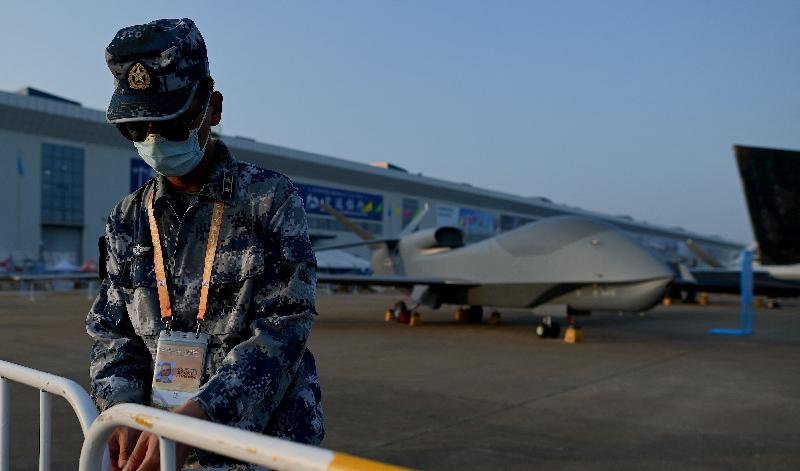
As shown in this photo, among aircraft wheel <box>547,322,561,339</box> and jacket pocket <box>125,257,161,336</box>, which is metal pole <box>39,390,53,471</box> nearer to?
jacket pocket <box>125,257,161,336</box>

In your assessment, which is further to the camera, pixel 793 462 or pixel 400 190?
pixel 400 190

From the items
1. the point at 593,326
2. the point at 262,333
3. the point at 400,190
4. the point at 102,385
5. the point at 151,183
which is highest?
the point at 400,190

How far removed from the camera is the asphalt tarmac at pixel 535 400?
16.4 feet

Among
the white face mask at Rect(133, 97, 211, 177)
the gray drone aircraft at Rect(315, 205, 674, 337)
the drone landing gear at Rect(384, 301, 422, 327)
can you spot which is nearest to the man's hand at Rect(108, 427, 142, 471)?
the white face mask at Rect(133, 97, 211, 177)

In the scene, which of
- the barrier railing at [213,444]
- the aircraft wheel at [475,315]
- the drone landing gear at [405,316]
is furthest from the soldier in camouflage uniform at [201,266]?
the aircraft wheel at [475,315]

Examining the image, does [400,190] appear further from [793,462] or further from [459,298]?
[793,462]

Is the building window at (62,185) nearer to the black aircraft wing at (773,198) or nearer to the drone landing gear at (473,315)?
the drone landing gear at (473,315)

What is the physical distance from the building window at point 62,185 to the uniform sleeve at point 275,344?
53293mm

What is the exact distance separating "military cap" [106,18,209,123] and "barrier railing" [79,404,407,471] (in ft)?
2.67

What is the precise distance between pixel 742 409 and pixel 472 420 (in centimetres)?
325

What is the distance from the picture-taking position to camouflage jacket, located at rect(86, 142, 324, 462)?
71.2 inches

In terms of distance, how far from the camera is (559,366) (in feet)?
31.6

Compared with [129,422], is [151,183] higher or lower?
higher

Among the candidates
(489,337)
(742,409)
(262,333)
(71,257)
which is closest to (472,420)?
(742,409)
